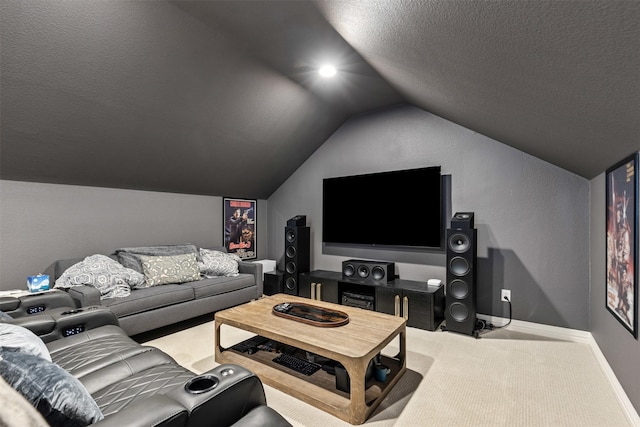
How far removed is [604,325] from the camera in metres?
2.55

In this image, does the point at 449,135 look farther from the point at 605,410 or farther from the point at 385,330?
the point at 605,410

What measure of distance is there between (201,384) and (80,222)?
3236 millimetres

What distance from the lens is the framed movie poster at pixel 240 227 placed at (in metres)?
5.01

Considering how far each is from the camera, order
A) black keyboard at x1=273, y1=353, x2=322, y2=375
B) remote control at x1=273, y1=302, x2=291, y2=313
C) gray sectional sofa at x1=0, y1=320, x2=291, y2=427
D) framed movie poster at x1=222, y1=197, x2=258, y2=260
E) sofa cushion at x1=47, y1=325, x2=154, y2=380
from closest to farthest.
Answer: gray sectional sofa at x1=0, y1=320, x2=291, y2=427 → sofa cushion at x1=47, y1=325, x2=154, y2=380 → black keyboard at x1=273, y1=353, x2=322, y2=375 → remote control at x1=273, y1=302, x2=291, y2=313 → framed movie poster at x1=222, y1=197, x2=258, y2=260

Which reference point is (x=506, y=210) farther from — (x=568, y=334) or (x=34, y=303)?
(x=34, y=303)

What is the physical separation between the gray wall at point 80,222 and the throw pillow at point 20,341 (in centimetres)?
222

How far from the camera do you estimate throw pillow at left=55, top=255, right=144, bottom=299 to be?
2.89 m

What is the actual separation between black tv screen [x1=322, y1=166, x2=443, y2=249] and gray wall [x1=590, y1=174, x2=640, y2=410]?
1431 mm

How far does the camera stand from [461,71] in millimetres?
2027

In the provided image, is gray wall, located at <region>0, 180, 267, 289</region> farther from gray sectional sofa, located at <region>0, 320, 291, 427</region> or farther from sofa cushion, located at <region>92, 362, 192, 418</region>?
sofa cushion, located at <region>92, 362, 192, 418</region>

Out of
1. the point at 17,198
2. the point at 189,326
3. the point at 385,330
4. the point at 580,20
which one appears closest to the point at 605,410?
the point at 385,330

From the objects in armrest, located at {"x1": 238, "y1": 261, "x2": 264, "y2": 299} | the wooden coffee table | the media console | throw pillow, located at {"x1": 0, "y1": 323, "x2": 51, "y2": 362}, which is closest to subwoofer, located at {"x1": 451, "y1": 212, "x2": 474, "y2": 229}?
the media console

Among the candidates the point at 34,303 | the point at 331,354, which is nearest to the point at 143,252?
the point at 34,303

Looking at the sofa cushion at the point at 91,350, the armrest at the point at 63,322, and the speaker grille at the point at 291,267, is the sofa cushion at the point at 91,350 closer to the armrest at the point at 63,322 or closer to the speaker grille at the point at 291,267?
the armrest at the point at 63,322
